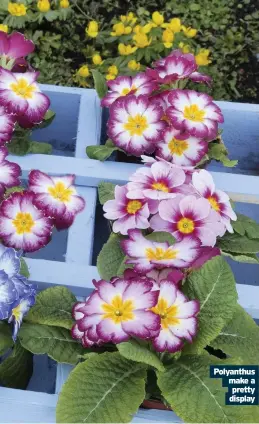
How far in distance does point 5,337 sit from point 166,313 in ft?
1.10

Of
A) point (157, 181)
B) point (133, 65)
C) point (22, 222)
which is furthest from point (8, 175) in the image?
point (133, 65)

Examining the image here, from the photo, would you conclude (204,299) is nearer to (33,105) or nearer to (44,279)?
(44,279)

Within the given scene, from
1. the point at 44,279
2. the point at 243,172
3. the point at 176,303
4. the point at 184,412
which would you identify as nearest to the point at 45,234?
the point at 44,279

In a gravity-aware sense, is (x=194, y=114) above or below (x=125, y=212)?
above

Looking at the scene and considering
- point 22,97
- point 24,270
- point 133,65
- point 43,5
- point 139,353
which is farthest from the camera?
point 43,5

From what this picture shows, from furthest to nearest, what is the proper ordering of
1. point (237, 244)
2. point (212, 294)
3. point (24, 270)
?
point (237, 244) < point (24, 270) < point (212, 294)

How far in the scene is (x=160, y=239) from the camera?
133 cm

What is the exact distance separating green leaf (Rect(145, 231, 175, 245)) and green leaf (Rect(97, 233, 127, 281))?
7 cm

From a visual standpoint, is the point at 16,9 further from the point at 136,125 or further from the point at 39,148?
the point at 136,125

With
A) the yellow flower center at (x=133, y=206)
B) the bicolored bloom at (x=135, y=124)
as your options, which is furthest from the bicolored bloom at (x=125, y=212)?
the bicolored bloom at (x=135, y=124)

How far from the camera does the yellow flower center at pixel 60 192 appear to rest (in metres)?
1.40

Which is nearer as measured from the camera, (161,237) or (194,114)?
(161,237)

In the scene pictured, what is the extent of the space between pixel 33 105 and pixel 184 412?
84cm

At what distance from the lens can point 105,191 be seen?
60.1 inches
